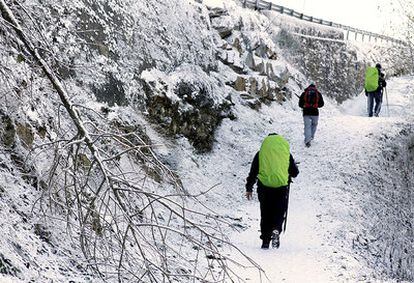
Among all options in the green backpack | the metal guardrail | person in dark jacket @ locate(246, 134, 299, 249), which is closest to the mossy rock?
person in dark jacket @ locate(246, 134, 299, 249)

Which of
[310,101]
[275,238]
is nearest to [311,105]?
[310,101]

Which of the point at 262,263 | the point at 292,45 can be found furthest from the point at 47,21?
the point at 292,45

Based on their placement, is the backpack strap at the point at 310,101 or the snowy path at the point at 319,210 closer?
the snowy path at the point at 319,210

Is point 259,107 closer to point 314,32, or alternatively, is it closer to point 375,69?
point 375,69

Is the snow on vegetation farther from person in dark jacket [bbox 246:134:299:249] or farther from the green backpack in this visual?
the green backpack

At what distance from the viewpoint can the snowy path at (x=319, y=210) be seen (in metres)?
6.80

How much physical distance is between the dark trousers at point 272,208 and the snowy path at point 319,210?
1.07 ft

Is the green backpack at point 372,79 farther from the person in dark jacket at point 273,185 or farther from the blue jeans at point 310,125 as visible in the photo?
the person in dark jacket at point 273,185

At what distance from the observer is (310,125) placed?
1424 cm

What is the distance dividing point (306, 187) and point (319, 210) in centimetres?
174

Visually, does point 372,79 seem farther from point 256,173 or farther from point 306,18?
point 256,173

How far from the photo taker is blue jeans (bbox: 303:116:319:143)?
14062 millimetres

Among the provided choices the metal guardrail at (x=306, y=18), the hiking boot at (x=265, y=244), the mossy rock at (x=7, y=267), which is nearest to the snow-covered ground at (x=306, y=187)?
the hiking boot at (x=265, y=244)

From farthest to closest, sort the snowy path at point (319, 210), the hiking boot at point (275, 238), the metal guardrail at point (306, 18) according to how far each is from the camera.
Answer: the metal guardrail at point (306, 18) < the hiking boot at point (275, 238) < the snowy path at point (319, 210)
